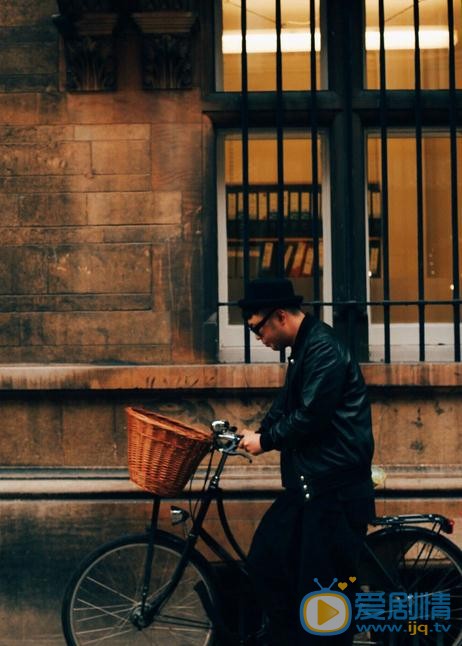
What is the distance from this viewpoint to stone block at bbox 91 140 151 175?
6547 millimetres

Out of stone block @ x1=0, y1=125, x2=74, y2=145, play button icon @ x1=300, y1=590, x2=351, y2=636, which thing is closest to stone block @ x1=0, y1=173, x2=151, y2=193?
stone block @ x1=0, y1=125, x2=74, y2=145

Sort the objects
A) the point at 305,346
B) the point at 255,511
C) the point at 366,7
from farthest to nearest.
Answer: the point at 366,7, the point at 255,511, the point at 305,346

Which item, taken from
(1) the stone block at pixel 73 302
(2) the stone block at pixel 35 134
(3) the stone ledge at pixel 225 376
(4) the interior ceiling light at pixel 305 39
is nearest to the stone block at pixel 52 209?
(2) the stone block at pixel 35 134

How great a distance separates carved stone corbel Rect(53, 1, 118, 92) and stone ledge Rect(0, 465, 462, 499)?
2.41 m

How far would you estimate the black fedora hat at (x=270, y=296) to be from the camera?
494 centimetres

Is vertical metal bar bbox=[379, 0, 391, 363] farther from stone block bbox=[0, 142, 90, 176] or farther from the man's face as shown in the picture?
stone block bbox=[0, 142, 90, 176]

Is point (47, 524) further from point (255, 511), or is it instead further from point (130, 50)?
point (130, 50)

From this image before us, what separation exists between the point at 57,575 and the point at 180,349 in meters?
1.56

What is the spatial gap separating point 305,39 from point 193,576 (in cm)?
343

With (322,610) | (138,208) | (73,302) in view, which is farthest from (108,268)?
(322,610)

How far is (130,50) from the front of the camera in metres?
→ 6.58

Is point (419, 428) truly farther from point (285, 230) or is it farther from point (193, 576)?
point (193, 576)

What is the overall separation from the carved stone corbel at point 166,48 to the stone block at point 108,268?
1039 mm

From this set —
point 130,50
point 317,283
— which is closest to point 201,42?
point 130,50
